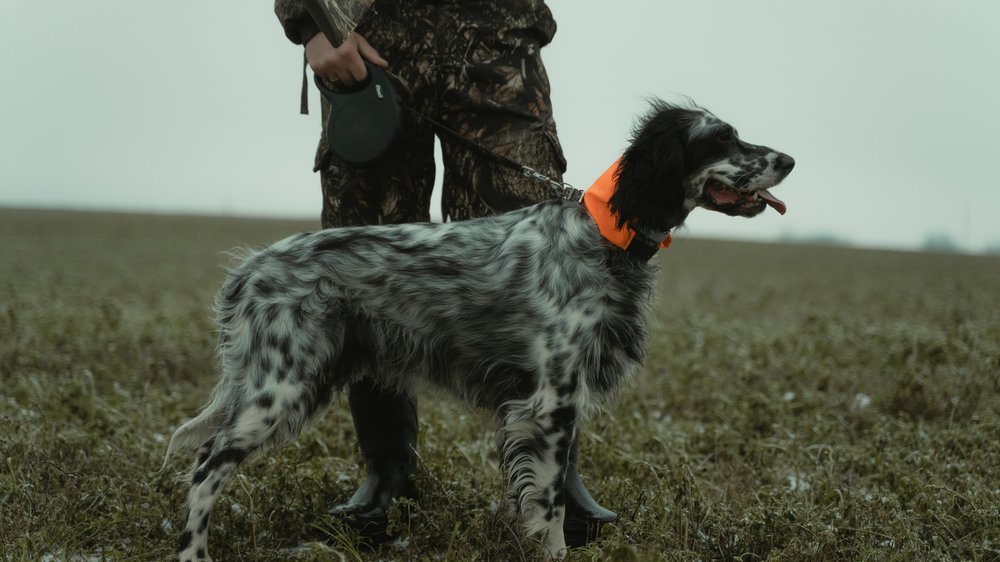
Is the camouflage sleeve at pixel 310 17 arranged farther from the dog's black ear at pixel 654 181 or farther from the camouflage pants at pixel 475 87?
the dog's black ear at pixel 654 181

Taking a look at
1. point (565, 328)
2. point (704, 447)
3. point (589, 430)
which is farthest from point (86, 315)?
point (565, 328)

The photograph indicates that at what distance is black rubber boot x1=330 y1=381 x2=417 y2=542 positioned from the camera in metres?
4.00

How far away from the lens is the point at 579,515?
3.75 meters

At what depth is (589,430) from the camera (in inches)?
209

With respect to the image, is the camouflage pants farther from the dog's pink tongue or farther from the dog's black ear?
the dog's pink tongue

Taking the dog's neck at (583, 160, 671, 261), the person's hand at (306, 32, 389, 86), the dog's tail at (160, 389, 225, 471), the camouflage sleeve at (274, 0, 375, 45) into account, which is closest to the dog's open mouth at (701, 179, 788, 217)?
the dog's neck at (583, 160, 671, 261)

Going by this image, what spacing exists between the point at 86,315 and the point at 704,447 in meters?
6.78

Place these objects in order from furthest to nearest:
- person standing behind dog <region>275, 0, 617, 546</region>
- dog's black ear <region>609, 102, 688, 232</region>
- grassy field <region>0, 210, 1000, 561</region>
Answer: person standing behind dog <region>275, 0, 617, 546</region> → grassy field <region>0, 210, 1000, 561</region> → dog's black ear <region>609, 102, 688, 232</region>

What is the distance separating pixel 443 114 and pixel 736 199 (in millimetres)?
1315

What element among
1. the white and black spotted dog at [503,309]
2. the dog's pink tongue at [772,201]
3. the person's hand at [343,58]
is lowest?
the white and black spotted dog at [503,309]

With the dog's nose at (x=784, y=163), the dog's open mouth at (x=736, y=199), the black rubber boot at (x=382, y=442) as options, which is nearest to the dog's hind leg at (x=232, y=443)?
the black rubber boot at (x=382, y=442)

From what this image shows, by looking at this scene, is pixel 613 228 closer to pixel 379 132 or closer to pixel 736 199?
pixel 736 199

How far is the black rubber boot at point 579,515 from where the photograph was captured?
373cm

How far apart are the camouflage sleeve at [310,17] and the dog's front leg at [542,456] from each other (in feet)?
5.56
